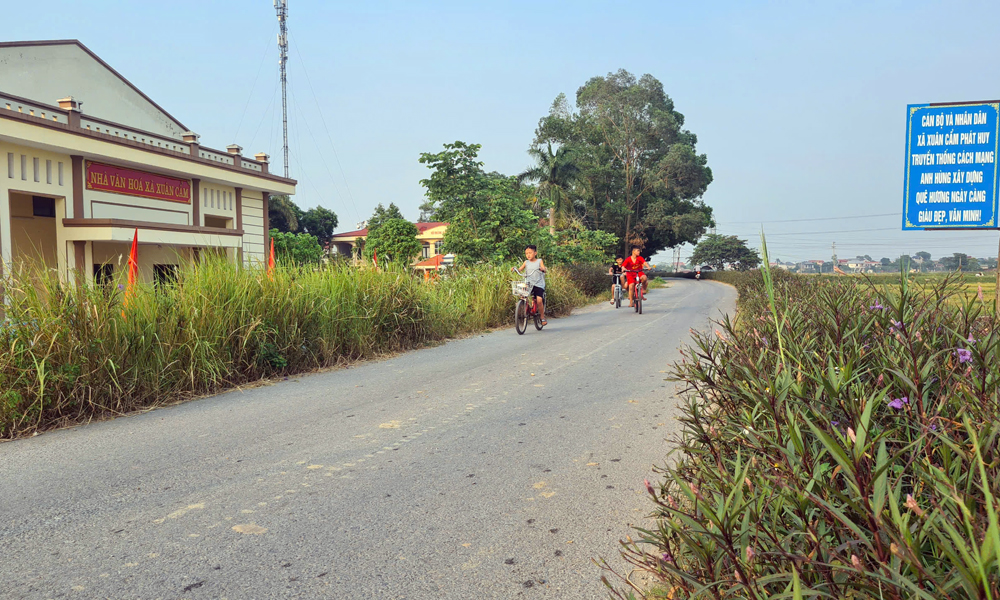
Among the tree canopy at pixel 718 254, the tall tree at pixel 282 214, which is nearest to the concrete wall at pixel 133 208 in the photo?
the tall tree at pixel 282 214

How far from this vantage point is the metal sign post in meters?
8.14

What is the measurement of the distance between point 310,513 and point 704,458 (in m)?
2.16

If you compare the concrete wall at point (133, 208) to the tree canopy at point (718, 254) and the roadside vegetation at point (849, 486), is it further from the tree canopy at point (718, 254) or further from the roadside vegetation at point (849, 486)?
the tree canopy at point (718, 254)

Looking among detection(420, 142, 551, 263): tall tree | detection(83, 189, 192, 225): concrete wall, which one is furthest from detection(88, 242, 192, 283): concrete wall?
detection(420, 142, 551, 263): tall tree

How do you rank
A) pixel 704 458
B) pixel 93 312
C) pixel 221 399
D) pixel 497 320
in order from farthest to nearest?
1. pixel 497 320
2. pixel 221 399
3. pixel 93 312
4. pixel 704 458

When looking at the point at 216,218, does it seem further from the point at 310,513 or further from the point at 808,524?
the point at 808,524

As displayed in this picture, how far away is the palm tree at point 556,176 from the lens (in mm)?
44438

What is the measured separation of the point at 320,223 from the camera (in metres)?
61.8

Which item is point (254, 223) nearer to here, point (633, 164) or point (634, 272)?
point (634, 272)

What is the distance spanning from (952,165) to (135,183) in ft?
62.9

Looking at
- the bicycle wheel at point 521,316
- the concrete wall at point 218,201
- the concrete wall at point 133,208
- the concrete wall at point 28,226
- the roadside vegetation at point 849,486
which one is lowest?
the bicycle wheel at point 521,316

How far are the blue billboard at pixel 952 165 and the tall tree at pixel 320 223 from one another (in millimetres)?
56031

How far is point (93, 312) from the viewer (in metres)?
6.03

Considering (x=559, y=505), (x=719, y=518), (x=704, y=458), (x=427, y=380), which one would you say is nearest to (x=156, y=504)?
(x=559, y=505)
